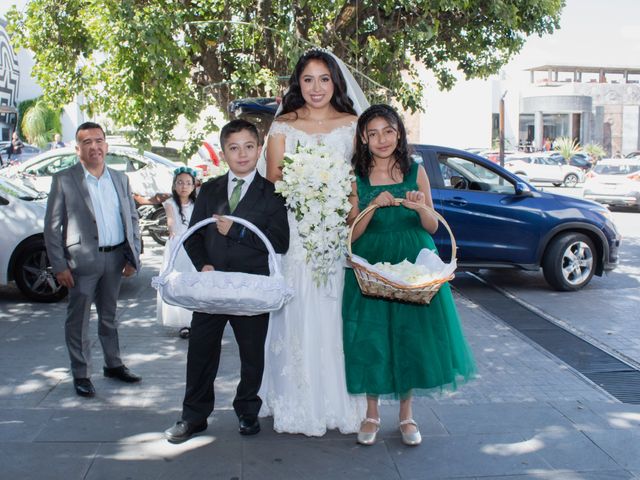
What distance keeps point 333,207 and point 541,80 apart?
226 ft

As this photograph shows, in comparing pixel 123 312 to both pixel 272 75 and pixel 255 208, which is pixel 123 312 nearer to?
pixel 272 75

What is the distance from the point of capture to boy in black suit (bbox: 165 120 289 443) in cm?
446

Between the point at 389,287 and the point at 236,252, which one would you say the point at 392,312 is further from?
the point at 236,252

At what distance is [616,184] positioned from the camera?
2231 cm

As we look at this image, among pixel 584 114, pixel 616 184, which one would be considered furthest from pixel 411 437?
pixel 584 114

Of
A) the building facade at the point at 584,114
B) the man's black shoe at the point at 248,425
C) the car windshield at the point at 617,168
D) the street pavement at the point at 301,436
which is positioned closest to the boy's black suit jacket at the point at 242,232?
the man's black shoe at the point at 248,425

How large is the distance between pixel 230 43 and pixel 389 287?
323 inches

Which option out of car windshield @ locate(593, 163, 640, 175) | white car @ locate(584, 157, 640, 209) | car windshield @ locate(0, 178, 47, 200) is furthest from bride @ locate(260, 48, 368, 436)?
car windshield @ locate(593, 163, 640, 175)

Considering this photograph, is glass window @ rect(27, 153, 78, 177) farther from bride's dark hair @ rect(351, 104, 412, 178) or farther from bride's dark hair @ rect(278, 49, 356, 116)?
bride's dark hair @ rect(351, 104, 412, 178)

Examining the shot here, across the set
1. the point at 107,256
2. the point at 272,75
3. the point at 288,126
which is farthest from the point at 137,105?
the point at 288,126

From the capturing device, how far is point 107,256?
5.54 metres

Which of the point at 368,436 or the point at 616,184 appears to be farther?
the point at 616,184

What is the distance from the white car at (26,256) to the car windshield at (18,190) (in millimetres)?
207

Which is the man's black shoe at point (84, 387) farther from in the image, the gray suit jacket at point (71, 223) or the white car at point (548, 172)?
the white car at point (548, 172)
